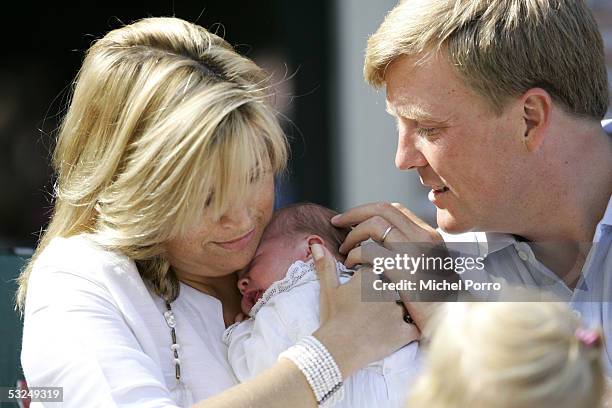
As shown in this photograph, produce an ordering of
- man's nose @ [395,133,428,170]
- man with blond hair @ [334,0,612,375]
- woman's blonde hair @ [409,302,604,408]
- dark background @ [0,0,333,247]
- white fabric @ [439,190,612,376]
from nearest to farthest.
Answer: woman's blonde hair @ [409,302,604,408], white fabric @ [439,190,612,376], man with blond hair @ [334,0,612,375], man's nose @ [395,133,428,170], dark background @ [0,0,333,247]

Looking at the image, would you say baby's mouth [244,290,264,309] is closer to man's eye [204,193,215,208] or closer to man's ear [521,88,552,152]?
man's eye [204,193,215,208]

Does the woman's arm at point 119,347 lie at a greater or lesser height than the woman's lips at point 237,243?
lesser

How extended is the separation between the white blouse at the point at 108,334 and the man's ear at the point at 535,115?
3.25 ft

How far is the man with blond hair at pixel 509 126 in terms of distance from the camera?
106 inches

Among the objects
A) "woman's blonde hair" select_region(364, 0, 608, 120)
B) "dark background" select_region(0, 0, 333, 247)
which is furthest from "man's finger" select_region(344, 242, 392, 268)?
"dark background" select_region(0, 0, 333, 247)

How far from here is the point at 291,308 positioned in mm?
2467

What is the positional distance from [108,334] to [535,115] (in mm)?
1318

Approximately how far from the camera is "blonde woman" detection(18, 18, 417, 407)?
2.24 meters

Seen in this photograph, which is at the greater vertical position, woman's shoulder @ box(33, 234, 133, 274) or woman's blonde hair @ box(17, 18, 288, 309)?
woman's blonde hair @ box(17, 18, 288, 309)

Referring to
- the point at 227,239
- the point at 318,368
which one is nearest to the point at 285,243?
the point at 227,239

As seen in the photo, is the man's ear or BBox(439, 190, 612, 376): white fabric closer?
BBox(439, 190, 612, 376): white fabric

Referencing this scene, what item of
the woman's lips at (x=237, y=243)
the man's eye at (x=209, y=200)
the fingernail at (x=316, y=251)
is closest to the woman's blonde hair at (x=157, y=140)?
the man's eye at (x=209, y=200)

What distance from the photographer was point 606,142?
2781mm

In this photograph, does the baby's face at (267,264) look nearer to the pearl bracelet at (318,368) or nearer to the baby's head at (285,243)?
the baby's head at (285,243)
